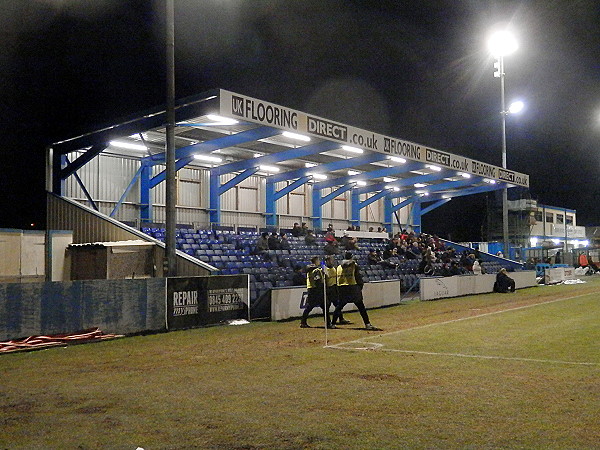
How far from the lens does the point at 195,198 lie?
1123 inches

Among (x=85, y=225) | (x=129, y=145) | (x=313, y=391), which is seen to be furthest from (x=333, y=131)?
(x=313, y=391)

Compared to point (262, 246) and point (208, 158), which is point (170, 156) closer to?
point (262, 246)

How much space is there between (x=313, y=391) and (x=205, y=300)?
8.86 m

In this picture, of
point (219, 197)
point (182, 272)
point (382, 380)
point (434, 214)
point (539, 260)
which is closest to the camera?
point (382, 380)

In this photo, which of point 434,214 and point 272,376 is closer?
point 272,376

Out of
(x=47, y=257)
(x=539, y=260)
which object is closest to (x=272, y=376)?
(x=47, y=257)

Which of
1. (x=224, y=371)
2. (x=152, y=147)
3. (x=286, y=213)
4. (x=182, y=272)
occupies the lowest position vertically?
(x=224, y=371)

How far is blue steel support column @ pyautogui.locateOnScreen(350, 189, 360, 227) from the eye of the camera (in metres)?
37.2

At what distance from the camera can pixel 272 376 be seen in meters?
9.27

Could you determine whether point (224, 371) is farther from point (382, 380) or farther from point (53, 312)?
point (53, 312)

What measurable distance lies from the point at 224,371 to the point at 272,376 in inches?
38.3

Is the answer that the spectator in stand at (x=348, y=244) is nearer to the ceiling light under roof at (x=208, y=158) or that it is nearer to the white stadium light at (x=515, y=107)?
the ceiling light under roof at (x=208, y=158)

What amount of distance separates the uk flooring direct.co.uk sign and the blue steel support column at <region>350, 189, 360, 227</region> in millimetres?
19999

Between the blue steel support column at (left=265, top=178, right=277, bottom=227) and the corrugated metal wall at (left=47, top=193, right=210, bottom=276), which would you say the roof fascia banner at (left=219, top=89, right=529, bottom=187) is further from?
the blue steel support column at (left=265, top=178, right=277, bottom=227)
